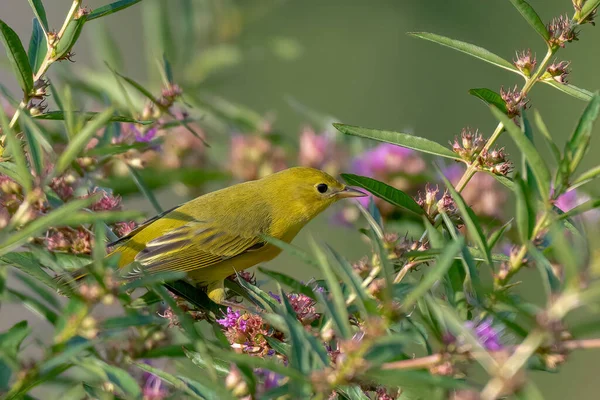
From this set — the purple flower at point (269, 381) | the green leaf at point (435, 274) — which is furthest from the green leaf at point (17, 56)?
the green leaf at point (435, 274)

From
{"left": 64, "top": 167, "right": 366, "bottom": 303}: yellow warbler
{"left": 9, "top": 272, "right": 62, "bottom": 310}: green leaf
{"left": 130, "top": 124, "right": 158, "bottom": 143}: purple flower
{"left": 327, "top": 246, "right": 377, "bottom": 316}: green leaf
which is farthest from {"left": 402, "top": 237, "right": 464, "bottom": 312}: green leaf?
{"left": 64, "top": 167, "right": 366, "bottom": 303}: yellow warbler

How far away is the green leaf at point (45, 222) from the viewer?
53.8 inches

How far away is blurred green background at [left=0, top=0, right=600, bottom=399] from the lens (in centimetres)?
Answer: 909

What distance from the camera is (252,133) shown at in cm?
422

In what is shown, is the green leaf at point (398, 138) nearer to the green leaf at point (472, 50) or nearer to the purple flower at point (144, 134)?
the green leaf at point (472, 50)

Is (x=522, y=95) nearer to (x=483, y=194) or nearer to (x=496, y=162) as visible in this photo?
(x=496, y=162)

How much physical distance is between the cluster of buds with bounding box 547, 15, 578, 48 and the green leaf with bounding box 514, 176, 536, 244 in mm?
667

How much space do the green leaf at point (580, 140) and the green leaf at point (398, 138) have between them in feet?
1.73

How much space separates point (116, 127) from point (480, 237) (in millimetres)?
1573

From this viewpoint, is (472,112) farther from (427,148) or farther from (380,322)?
(380,322)

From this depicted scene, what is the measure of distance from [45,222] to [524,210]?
0.95m

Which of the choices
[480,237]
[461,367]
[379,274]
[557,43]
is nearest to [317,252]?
[461,367]

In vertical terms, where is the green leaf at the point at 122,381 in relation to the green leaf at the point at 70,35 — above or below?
below

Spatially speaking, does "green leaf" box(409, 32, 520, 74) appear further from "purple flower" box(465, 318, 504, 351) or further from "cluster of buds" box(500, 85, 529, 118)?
"purple flower" box(465, 318, 504, 351)
